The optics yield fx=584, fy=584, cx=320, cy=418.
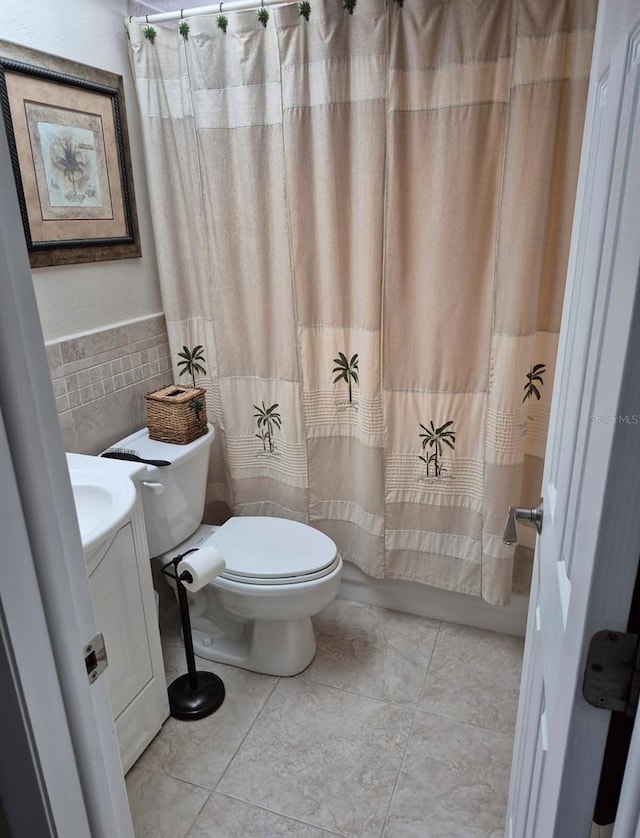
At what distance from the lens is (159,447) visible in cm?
191

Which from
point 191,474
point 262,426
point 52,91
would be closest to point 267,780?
point 191,474

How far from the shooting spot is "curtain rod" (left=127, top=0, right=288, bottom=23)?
175 cm

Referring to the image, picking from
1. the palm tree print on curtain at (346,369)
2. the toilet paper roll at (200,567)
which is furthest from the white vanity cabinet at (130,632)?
the palm tree print on curtain at (346,369)

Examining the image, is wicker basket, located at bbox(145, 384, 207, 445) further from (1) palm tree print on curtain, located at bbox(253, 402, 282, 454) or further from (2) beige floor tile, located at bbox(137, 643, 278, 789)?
(2) beige floor tile, located at bbox(137, 643, 278, 789)

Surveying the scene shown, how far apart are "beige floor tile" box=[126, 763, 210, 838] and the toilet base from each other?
451 millimetres

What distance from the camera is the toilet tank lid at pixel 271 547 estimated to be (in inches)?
72.2

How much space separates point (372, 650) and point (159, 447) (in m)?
1.05

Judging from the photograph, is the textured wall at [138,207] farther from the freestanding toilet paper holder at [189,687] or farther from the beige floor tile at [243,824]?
the beige floor tile at [243,824]

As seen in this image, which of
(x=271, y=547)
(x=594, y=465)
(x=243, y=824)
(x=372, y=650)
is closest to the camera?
(x=594, y=465)

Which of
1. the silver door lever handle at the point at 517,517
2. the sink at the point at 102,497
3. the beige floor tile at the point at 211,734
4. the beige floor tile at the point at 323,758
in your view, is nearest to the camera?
the silver door lever handle at the point at 517,517

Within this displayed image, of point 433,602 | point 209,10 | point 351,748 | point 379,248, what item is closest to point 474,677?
point 433,602

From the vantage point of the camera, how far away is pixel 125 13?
1897mm

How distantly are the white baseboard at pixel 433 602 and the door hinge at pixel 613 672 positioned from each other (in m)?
1.57

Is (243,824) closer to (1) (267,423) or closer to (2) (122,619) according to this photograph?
(2) (122,619)
